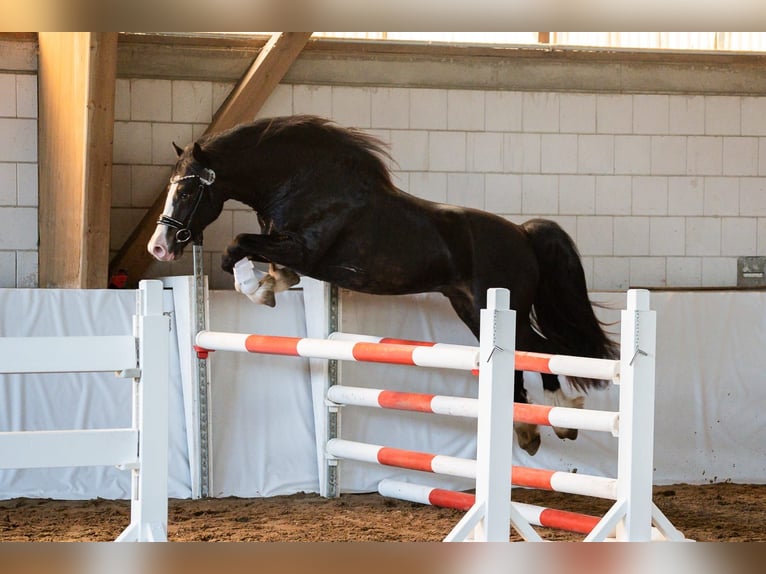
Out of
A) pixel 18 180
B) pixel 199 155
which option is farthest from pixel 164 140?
pixel 199 155

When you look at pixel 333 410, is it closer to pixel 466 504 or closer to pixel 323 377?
pixel 323 377

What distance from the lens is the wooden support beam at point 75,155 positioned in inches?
142

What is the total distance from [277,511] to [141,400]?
1.87 meters

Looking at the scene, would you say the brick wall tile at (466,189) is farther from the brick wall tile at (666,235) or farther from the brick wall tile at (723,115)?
the brick wall tile at (723,115)

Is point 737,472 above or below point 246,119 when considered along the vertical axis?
below

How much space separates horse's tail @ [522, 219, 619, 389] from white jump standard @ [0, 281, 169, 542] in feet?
7.46

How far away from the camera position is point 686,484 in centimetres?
443

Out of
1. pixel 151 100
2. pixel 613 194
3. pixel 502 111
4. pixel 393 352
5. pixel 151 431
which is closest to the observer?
pixel 151 431

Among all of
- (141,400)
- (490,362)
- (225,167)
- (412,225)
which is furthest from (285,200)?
(141,400)

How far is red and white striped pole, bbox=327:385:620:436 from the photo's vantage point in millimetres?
2760

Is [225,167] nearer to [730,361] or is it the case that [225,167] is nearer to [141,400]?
[141,400]

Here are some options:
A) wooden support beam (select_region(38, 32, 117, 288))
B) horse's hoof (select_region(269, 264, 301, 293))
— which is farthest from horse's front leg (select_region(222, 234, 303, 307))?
wooden support beam (select_region(38, 32, 117, 288))

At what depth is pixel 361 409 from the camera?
161 inches

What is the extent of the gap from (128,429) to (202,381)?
200 centimetres
